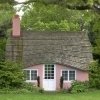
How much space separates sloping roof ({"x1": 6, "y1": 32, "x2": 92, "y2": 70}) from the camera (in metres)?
43.7

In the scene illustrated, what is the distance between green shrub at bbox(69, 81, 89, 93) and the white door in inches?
88.5

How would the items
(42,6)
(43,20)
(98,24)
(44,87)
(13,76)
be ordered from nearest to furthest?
(42,6) → (98,24) → (13,76) → (44,87) → (43,20)

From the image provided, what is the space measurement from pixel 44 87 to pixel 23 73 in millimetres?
2715

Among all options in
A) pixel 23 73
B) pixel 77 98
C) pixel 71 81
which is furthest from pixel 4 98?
pixel 71 81

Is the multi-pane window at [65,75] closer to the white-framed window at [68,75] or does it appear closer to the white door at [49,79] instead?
the white-framed window at [68,75]

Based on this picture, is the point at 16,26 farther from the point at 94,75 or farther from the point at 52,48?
the point at 94,75

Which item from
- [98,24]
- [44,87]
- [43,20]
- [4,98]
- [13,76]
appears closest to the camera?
[98,24]

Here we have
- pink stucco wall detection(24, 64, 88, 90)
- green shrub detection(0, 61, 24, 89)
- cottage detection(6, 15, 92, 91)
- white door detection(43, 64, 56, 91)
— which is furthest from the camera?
cottage detection(6, 15, 92, 91)

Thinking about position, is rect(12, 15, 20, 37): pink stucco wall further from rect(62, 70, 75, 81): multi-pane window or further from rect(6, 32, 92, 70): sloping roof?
rect(62, 70, 75, 81): multi-pane window

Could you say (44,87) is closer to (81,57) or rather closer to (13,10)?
(81,57)

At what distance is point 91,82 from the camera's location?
41.6m

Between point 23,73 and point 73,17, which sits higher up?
point 73,17

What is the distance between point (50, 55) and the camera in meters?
44.2

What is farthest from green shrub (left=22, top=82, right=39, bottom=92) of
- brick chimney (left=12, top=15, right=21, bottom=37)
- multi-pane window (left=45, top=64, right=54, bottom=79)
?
brick chimney (left=12, top=15, right=21, bottom=37)
